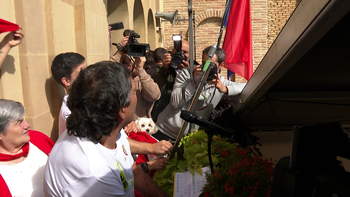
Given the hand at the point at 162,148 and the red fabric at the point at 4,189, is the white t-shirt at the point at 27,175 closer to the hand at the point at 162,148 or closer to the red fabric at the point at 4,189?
the red fabric at the point at 4,189

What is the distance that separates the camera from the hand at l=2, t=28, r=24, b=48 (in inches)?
→ 108

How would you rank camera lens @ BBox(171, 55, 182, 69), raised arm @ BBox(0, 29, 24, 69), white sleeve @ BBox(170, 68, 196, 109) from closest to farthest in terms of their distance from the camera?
raised arm @ BBox(0, 29, 24, 69)
white sleeve @ BBox(170, 68, 196, 109)
camera lens @ BBox(171, 55, 182, 69)

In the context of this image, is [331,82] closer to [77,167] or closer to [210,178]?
[210,178]

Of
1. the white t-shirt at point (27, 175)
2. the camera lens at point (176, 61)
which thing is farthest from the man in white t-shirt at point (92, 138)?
the camera lens at point (176, 61)

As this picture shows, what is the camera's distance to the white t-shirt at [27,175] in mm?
2191

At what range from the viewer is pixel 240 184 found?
5.51 feet

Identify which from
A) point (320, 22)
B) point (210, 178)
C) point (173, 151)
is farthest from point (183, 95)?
point (320, 22)

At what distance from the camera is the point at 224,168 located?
1.89 meters

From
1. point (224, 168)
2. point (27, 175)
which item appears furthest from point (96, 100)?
point (27, 175)

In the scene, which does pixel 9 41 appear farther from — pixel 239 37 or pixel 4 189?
pixel 239 37

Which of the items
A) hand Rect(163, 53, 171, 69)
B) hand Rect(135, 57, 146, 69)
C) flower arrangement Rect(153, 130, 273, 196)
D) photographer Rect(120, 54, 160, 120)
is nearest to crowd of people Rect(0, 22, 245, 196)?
flower arrangement Rect(153, 130, 273, 196)

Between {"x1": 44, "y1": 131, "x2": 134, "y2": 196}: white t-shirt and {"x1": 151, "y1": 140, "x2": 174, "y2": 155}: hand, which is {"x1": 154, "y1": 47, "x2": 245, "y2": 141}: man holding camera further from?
{"x1": 44, "y1": 131, "x2": 134, "y2": 196}: white t-shirt

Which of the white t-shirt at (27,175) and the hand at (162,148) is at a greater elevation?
the hand at (162,148)

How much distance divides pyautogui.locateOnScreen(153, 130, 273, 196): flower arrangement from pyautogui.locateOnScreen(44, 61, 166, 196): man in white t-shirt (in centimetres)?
50
